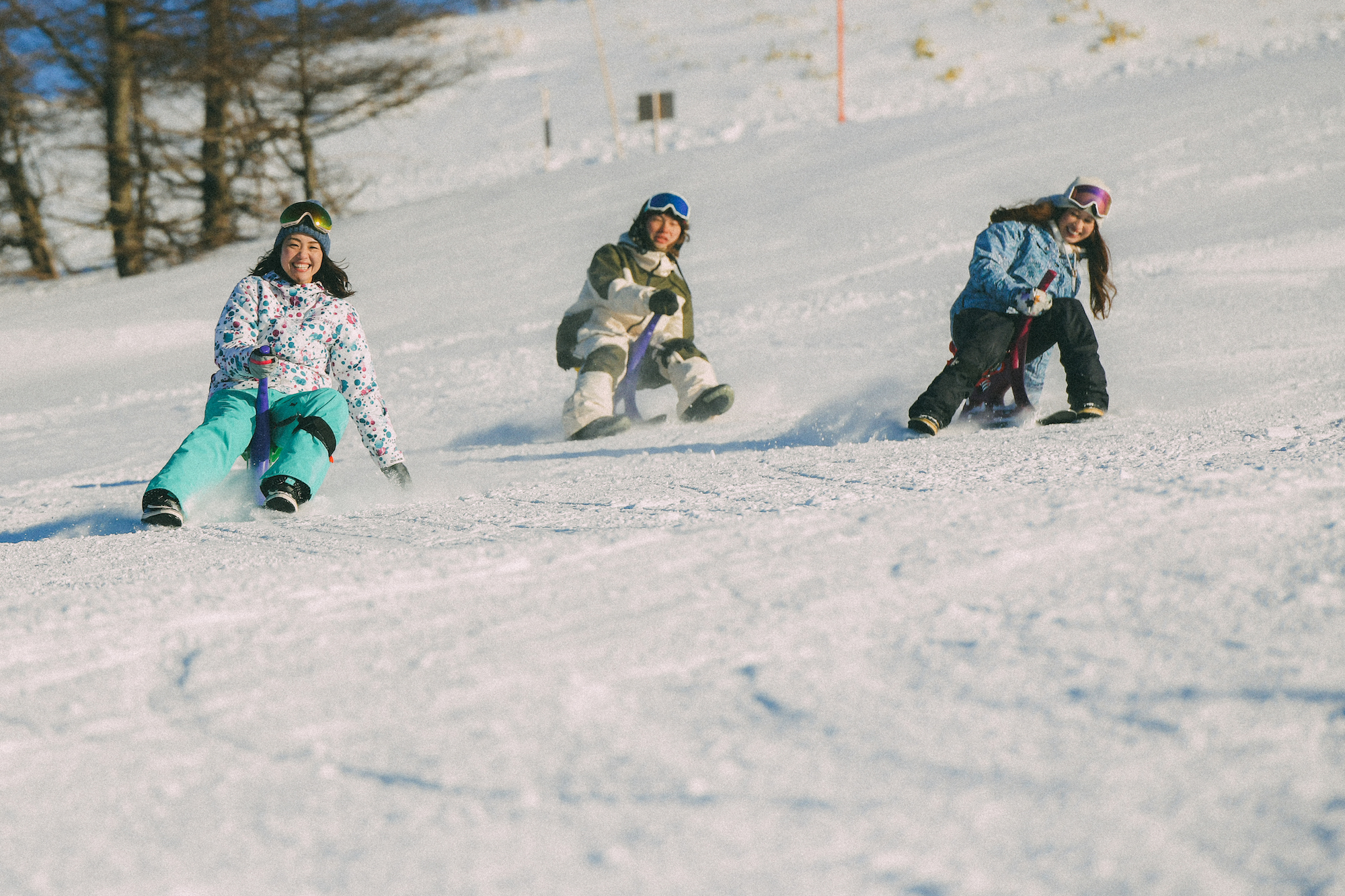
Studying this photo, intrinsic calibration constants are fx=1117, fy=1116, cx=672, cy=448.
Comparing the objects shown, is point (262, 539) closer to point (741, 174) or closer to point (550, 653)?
point (550, 653)

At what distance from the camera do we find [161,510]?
10.3 ft

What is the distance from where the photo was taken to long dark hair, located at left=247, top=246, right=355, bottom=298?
3871mm

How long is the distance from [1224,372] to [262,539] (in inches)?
153

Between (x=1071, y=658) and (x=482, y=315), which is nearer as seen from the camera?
(x=1071, y=658)

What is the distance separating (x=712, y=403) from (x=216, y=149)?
14.1 m

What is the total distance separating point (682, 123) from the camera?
1848 centimetres

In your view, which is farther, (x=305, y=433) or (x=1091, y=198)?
(x=1091, y=198)

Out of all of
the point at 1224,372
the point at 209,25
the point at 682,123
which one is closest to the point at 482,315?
the point at 1224,372

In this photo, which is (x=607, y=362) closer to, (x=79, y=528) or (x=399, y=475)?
(x=399, y=475)

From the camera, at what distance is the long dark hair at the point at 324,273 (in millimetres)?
3871

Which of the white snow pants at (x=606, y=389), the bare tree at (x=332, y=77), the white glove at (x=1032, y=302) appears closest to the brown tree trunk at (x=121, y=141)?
the bare tree at (x=332, y=77)

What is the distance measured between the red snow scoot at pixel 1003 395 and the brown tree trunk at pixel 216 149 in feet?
46.9

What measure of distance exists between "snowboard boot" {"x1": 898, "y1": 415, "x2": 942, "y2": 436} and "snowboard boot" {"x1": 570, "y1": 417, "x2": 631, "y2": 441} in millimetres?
1297

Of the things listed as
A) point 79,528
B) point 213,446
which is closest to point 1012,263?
point 213,446
